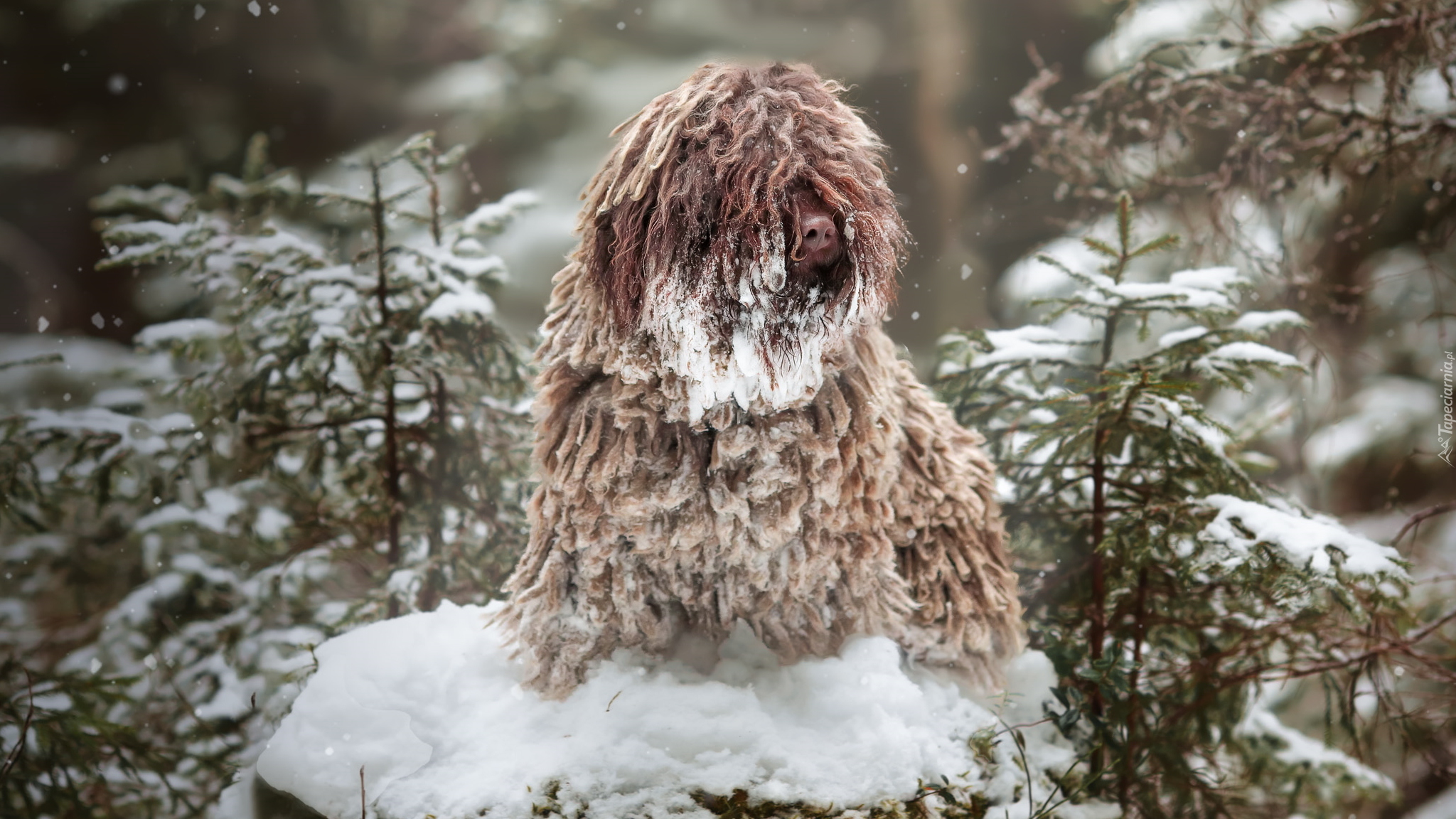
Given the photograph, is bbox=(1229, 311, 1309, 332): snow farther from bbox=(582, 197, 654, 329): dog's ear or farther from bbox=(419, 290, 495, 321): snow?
bbox=(419, 290, 495, 321): snow

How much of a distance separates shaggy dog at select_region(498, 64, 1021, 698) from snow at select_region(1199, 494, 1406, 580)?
29cm

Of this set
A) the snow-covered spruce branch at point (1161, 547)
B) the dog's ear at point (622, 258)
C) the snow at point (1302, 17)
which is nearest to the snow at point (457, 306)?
the dog's ear at point (622, 258)

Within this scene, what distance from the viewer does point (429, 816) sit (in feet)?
3.10

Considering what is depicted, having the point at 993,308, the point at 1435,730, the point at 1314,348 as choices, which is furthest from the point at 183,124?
the point at 1435,730

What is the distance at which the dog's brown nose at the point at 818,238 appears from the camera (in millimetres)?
869

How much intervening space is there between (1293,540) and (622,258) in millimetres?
913

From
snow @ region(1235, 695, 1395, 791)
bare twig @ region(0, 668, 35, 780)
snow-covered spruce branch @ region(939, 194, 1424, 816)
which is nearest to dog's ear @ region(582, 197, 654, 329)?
snow-covered spruce branch @ region(939, 194, 1424, 816)

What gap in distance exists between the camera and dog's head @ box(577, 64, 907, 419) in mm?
880

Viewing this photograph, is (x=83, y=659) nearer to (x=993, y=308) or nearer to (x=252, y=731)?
(x=252, y=731)

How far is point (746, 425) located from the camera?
1026 millimetres

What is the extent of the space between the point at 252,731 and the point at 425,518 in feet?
1.37

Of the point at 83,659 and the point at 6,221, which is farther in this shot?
the point at 83,659

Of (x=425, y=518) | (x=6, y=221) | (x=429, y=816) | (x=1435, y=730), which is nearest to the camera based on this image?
Result: (x=429, y=816)

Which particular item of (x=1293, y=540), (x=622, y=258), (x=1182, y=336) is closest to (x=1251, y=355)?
(x=1182, y=336)
